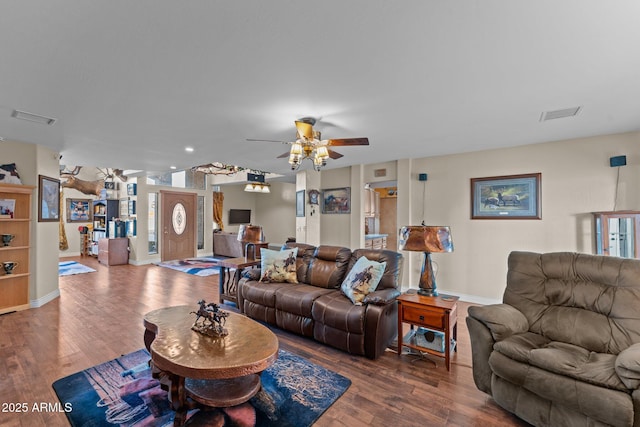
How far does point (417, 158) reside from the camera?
516cm

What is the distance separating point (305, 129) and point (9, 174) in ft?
14.0

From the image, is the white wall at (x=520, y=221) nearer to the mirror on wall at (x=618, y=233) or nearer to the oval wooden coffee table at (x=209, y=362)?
the mirror on wall at (x=618, y=233)

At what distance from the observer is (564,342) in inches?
79.1

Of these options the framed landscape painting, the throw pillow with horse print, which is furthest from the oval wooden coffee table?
the framed landscape painting

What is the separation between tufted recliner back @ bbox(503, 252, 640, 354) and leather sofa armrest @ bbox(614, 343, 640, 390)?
0.45 meters

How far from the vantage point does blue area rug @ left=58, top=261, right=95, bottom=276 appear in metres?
A: 6.49

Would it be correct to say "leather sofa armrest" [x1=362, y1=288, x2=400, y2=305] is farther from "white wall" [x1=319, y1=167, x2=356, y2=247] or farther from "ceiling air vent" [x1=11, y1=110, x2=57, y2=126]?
A: "ceiling air vent" [x1=11, y1=110, x2=57, y2=126]

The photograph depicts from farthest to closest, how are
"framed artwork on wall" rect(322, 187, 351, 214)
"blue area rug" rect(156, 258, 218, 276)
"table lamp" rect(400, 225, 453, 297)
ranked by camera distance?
"blue area rug" rect(156, 258, 218, 276), "framed artwork on wall" rect(322, 187, 351, 214), "table lamp" rect(400, 225, 453, 297)

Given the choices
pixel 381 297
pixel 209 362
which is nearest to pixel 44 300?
pixel 209 362

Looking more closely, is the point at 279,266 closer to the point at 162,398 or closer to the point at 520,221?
the point at 162,398

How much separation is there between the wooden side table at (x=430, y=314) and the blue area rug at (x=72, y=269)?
24.1 ft

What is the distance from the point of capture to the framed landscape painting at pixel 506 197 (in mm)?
4145

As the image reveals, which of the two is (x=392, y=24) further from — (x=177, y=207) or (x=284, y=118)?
(x=177, y=207)

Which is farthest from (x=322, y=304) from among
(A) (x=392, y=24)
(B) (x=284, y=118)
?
(A) (x=392, y=24)
